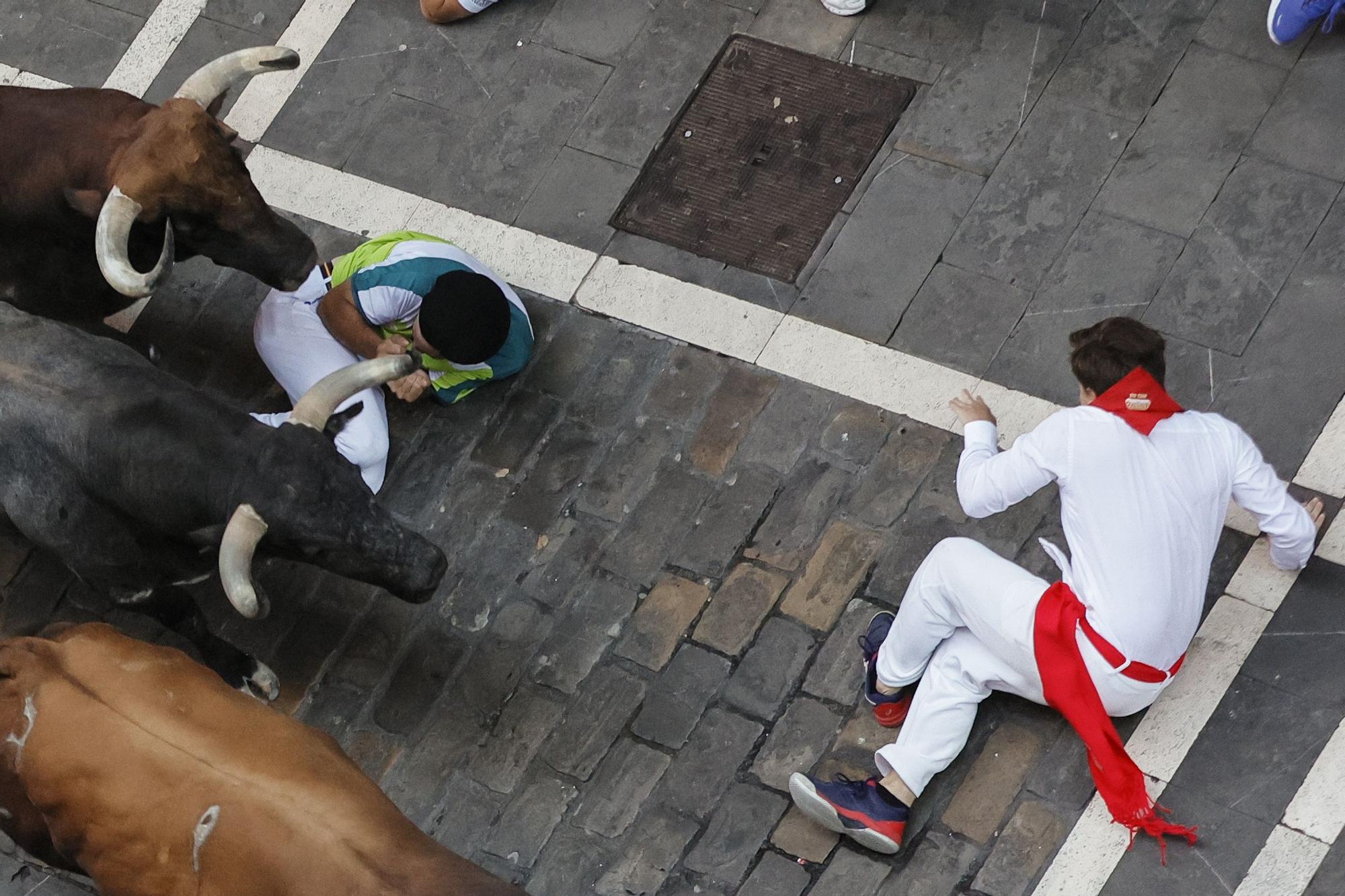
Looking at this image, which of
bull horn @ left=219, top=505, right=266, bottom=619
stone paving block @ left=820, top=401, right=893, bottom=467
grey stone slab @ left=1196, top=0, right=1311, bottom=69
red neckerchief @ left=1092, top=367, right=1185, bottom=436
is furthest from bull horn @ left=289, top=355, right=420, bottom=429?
grey stone slab @ left=1196, top=0, right=1311, bottom=69

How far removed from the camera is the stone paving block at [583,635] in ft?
19.9

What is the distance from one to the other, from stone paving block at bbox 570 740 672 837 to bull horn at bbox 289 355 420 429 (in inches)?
65.1

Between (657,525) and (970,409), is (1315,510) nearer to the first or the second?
(970,409)

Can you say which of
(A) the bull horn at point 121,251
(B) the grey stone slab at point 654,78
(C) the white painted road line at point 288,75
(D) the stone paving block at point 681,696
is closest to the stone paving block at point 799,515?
(D) the stone paving block at point 681,696

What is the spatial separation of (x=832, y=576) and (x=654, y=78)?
297 centimetres

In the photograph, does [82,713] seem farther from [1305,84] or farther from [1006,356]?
[1305,84]

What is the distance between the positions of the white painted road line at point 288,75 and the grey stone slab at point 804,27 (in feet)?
7.91

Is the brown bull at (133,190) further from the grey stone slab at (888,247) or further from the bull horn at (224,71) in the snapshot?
the grey stone slab at (888,247)

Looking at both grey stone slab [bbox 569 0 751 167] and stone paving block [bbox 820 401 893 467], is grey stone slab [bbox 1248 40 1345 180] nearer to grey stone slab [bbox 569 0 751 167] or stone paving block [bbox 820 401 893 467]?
stone paving block [bbox 820 401 893 467]

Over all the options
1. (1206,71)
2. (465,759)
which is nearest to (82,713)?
(465,759)

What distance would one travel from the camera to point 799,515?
20.4 ft

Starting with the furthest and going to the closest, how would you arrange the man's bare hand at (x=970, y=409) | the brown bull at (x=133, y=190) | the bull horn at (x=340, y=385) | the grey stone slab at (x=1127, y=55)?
1. the grey stone slab at (x=1127, y=55)
2. the brown bull at (x=133, y=190)
3. the bull horn at (x=340, y=385)
4. the man's bare hand at (x=970, y=409)

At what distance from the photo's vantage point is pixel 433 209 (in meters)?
7.62

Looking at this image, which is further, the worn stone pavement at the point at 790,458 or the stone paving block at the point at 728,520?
the stone paving block at the point at 728,520
